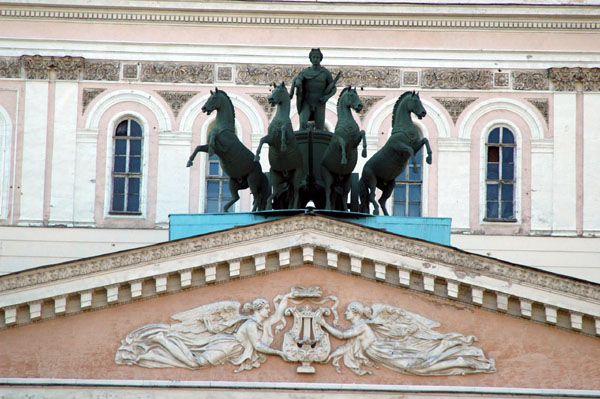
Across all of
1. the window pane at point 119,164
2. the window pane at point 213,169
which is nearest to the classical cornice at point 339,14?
the window pane at point 119,164

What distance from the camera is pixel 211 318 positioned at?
32.7 meters

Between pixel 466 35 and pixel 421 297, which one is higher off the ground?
pixel 466 35

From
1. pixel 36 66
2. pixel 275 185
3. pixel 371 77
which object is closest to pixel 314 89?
pixel 275 185

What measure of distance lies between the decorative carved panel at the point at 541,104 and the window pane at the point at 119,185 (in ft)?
29.1

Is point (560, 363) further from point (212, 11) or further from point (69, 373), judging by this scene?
point (212, 11)

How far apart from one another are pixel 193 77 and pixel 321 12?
3105 mm

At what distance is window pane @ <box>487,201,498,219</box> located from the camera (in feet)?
149

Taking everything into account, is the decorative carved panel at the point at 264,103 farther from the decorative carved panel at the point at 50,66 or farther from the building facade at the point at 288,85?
the decorative carved panel at the point at 50,66

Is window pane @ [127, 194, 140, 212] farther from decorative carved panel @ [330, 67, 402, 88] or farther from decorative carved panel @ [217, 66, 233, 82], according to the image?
decorative carved panel @ [330, 67, 402, 88]

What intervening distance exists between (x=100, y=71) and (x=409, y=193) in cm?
712

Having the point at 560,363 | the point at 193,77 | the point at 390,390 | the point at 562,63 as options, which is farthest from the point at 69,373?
the point at 562,63

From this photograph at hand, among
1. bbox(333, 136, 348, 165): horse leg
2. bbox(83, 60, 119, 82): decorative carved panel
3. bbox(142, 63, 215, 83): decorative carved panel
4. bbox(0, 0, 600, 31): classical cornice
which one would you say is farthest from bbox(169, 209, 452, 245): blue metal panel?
bbox(0, 0, 600, 31): classical cornice

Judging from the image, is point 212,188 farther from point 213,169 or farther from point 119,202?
point 119,202

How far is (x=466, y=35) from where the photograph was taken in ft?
151
